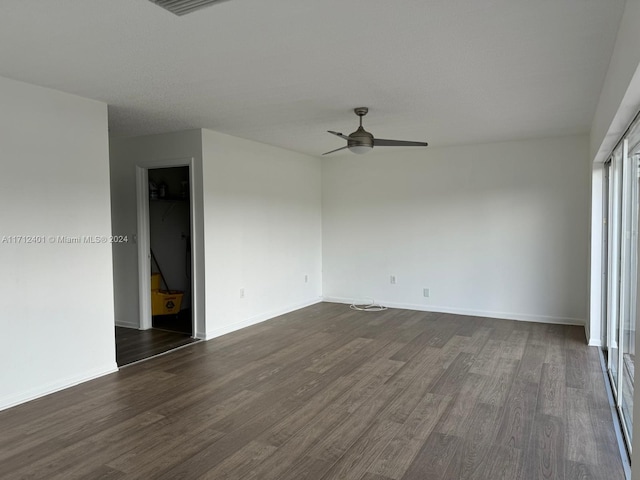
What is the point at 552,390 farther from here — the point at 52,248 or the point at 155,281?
the point at 155,281

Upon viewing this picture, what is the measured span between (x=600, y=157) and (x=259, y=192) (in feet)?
12.7

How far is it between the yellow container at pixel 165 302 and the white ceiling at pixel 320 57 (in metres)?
2.43

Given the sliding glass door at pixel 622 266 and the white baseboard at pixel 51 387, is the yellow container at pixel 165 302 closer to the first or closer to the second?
the white baseboard at pixel 51 387

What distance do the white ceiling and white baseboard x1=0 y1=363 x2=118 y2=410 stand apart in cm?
236

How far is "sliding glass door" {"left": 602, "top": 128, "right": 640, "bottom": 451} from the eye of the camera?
286 cm

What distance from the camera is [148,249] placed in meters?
5.61

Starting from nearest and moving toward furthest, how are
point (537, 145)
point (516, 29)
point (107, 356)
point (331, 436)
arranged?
point (516, 29) < point (331, 436) < point (107, 356) < point (537, 145)

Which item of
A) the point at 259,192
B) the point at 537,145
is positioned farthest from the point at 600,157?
the point at 259,192

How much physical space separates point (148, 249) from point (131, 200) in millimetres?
660

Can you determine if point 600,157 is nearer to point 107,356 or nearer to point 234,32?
point 234,32

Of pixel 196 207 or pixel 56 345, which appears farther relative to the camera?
pixel 196 207

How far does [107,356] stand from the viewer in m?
3.99

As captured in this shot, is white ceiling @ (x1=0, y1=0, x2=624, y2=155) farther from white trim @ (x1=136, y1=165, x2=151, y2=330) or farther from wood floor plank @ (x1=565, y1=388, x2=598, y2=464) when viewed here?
wood floor plank @ (x1=565, y1=388, x2=598, y2=464)

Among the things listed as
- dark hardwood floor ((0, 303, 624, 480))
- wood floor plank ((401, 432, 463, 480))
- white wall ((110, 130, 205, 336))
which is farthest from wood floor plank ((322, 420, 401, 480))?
white wall ((110, 130, 205, 336))
